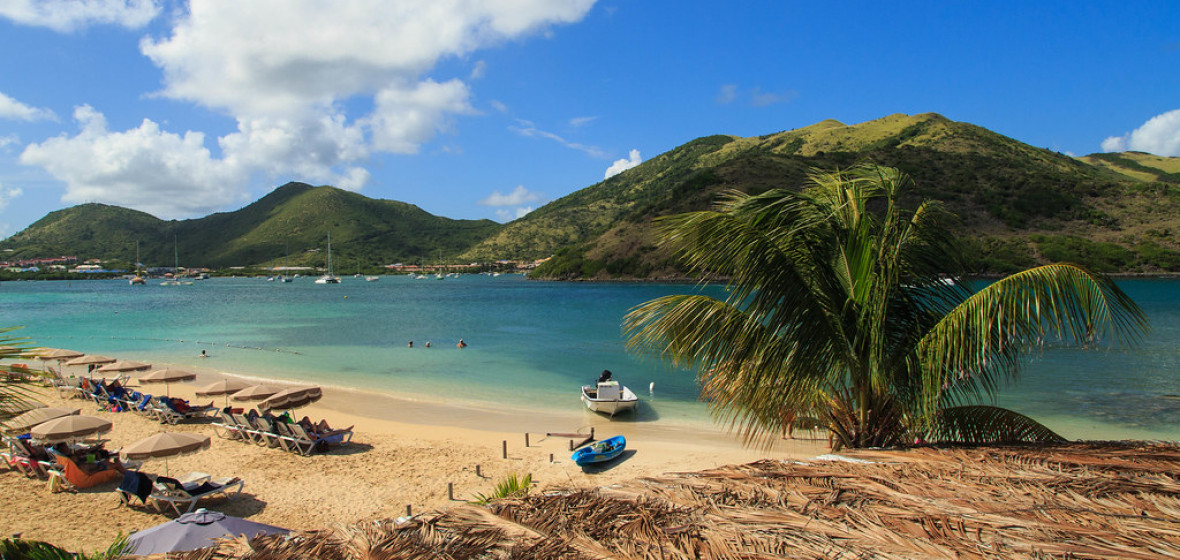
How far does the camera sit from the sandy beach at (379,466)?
31.2ft

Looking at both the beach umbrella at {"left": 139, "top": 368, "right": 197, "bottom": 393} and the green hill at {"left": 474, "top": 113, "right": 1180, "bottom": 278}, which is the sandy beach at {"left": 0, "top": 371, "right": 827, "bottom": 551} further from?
the green hill at {"left": 474, "top": 113, "right": 1180, "bottom": 278}

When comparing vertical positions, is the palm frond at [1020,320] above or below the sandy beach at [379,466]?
above

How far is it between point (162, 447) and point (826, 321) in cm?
1180

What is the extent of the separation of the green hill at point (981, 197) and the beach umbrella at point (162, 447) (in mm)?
40131

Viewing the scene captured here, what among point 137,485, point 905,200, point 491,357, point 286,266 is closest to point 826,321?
point 137,485

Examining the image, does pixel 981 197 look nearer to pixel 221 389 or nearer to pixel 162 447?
pixel 221 389

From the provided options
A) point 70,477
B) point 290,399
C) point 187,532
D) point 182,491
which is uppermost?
point 187,532

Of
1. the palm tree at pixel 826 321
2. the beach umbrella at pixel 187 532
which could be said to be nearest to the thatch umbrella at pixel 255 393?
the beach umbrella at pixel 187 532

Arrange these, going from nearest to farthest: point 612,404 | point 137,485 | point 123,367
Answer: point 137,485, point 612,404, point 123,367

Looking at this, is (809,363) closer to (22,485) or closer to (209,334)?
(22,485)

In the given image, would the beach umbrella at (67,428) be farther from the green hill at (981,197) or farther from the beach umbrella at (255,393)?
the green hill at (981,197)

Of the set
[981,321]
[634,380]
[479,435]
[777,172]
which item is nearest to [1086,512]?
[981,321]

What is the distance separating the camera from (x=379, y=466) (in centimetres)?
1241

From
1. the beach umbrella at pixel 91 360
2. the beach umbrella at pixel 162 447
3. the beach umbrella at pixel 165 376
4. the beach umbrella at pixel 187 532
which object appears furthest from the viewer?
the beach umbrella at pixel 91 360
